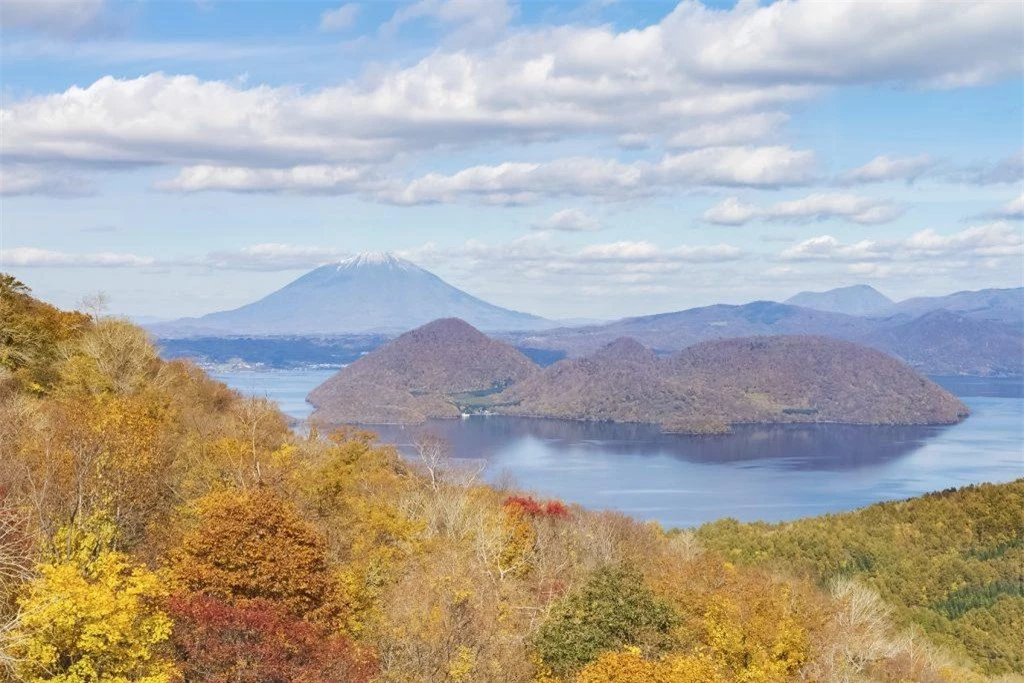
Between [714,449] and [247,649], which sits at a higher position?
[247,649]

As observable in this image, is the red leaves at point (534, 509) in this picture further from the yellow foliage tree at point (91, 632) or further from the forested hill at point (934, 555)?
the forested hill at point (934, 555)

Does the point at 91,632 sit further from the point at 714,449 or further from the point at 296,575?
the point at 714,449

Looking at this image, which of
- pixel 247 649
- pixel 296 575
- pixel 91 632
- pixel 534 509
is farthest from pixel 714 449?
pixel 91 632

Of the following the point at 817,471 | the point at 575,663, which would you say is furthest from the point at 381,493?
the point at 817,471

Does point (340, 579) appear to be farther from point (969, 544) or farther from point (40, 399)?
Result: point (969, 544)

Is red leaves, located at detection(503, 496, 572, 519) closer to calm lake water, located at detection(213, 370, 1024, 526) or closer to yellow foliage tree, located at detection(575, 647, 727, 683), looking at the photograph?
yellow foliage tree, located at detection(575, 647, 727, 683)

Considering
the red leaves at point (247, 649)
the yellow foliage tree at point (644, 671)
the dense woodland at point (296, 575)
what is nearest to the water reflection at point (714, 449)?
the dense woodland at point (296, 575)
